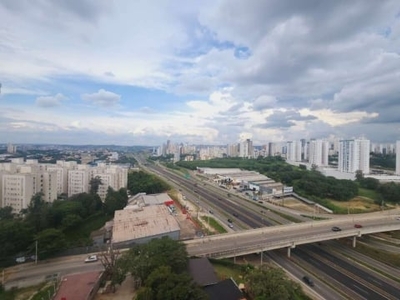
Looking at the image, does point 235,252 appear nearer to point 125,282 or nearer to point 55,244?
point 125,282

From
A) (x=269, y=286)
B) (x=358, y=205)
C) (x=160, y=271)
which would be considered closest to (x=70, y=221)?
(x=160, y=271)

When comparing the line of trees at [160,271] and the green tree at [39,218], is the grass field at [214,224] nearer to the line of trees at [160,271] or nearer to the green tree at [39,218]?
the line of trees at [160,271]

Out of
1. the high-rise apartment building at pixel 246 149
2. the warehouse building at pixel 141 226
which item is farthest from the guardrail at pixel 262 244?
the high-rise apartment building at pixel 246 149

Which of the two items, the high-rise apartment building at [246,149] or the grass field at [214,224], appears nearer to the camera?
the grass field at [214,224]

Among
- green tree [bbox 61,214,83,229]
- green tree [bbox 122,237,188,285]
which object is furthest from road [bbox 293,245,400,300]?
green tree [bbox 61,214,83,229]

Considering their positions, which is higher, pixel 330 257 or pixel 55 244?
pixel 55 244

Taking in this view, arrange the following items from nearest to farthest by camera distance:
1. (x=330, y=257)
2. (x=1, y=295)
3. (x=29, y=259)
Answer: (x=1, y=295), (x=29, y=259), (x=330, y=257)

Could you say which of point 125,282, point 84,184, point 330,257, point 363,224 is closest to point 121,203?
point 84,184
